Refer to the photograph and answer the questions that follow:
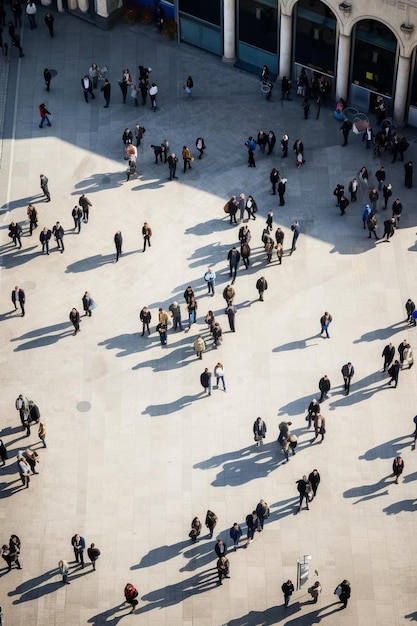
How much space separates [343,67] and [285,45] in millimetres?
3122

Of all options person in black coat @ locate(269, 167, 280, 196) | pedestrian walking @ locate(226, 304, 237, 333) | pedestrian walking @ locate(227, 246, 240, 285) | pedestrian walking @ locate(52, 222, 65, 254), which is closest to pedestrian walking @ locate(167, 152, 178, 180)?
person in black coat @ locate(269, 167, 280, 196)

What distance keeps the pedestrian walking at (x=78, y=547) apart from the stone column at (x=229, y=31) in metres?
28.4

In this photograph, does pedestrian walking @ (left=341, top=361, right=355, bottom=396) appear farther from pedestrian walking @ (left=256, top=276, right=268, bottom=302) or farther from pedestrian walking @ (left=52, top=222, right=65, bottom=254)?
pedestrian walking @ (left=52, top=222, right=65, bottom=254)

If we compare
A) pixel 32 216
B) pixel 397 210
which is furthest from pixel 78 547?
pixel 397 210

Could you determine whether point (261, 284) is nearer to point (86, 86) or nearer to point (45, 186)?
point (45, 186)

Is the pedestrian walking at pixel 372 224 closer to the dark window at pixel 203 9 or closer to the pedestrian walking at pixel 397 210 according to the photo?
the pedestrian walking at pixel 397 210

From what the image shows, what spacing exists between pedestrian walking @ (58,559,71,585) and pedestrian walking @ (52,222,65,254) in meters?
15.7

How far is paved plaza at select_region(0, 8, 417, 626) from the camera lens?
48.1 m

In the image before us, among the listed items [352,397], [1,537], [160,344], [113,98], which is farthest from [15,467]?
[113,98]

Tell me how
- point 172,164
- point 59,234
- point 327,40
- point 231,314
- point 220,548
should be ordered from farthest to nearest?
point 327,40 → point 172,164 → point 59,234 → point 231,314 → point 220,548

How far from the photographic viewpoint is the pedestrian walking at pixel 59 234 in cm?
5796

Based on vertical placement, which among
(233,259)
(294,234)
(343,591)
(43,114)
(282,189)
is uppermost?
(43,114)

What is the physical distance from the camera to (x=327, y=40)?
63406mm

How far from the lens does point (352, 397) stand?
53219mm
